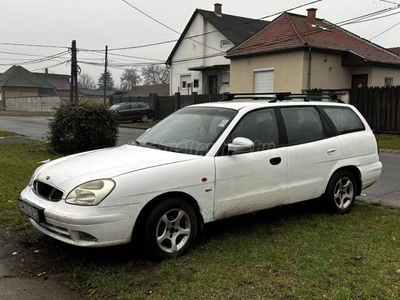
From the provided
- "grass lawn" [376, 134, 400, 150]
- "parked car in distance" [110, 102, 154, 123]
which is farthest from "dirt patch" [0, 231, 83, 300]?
"parked car in distance" [110, 102, 154, 123]

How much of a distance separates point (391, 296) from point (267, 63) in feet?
70.4

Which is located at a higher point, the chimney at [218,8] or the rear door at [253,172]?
the chimney at [218,8]

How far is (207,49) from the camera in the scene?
116ft

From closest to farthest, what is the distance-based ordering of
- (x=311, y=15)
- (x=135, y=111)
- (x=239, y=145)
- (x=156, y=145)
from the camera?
(x=239, y=145), (x=156, y=145), (x=311, y=15), (x=135, y=111)

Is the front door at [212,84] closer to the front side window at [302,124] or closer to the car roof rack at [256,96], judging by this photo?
the car roof rack at [256,96]

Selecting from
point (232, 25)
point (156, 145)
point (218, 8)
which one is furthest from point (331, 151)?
point (218, 8)

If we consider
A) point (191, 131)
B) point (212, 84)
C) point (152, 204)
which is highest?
point (212, 84)

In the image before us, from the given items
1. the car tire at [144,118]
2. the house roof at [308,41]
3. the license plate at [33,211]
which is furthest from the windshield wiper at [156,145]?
the car tire at [144,118]

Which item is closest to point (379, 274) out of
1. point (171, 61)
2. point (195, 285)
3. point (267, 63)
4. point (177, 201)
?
point (195, 285)

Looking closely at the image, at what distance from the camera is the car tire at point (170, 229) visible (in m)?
3.90

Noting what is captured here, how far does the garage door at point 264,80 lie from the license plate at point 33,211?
2052 cm

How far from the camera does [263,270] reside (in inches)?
151

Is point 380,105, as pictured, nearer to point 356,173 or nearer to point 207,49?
point 356,173

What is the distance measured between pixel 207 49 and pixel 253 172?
31858 mm
